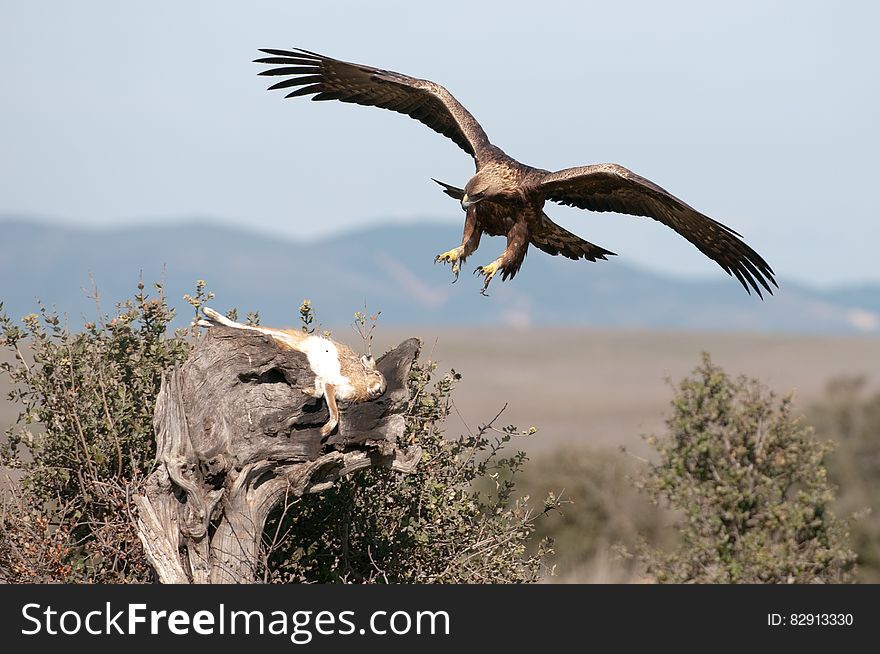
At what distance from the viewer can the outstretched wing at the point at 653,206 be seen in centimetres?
870

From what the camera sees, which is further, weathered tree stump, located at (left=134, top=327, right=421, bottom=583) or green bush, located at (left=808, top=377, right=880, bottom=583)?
green bush, located at (left=808, top=377, right=880, bottom=583)

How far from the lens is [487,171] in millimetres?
9273

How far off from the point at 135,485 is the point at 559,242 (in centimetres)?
443

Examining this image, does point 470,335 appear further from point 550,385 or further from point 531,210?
point 531,210

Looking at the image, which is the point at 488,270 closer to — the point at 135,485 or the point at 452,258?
the point at 452,258

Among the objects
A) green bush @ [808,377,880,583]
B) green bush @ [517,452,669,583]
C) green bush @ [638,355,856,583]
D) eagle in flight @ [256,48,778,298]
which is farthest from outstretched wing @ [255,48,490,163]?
green bush @ [808,377,880,583]

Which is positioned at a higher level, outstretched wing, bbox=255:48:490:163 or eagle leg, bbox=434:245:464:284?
outstretched wing, bbox=255:48:490:163

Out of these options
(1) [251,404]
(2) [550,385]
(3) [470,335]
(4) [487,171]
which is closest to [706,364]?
(4) [487,171]

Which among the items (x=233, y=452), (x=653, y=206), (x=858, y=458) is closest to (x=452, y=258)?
(x=653, y=206)

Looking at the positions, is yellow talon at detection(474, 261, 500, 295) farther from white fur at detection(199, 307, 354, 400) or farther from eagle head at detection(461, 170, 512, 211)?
white fur at detection(199, 307, 354, 400)

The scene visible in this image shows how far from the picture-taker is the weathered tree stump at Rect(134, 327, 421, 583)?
6066mm

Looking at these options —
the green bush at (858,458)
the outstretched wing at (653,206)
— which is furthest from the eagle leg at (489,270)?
the green bush at (858,458)

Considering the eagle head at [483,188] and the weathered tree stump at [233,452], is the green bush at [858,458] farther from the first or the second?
the weathered tree stump at [233,452]

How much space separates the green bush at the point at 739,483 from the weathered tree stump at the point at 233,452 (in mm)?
5069
